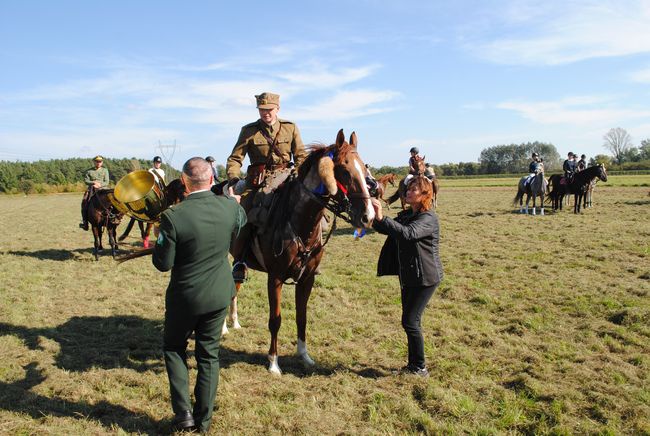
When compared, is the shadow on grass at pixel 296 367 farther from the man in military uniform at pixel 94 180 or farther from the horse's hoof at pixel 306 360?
the man in military uniform at pixel 94 180

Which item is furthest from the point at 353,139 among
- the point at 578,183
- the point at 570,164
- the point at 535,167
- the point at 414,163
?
the point at 570,164

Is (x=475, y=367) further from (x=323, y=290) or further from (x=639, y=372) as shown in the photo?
(x=323, y=290)

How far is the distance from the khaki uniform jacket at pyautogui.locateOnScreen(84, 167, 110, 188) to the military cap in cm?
893

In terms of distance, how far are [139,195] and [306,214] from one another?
7.19 ft

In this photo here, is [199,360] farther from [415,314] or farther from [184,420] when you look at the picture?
[415,314]

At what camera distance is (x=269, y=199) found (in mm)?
5238

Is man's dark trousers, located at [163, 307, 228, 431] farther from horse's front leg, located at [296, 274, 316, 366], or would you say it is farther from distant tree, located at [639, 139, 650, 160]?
distant tree, located at [639, 139, 650, 160]

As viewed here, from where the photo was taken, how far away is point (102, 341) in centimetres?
626

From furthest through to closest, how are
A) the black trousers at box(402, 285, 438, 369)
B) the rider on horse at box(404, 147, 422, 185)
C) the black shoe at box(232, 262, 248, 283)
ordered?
1. the rider on horse at box(404, 147, 422, 185)
2. the black shoe at box(232, 262, 248, 283)
3. the black trousers at box(402, 285, 438, 369)

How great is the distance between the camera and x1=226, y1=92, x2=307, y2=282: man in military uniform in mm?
5453

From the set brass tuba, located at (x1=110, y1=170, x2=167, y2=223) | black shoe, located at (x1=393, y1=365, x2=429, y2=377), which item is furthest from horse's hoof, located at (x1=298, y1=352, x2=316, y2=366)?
brass tuba, located at (x1=110, y1=170, x2=167, y2=223)

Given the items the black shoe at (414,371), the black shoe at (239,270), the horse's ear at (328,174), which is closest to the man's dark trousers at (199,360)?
the horse's ear at (328,174)

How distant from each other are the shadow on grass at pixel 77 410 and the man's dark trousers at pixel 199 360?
465 mm

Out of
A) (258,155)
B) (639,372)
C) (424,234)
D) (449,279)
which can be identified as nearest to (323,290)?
(449,279)
